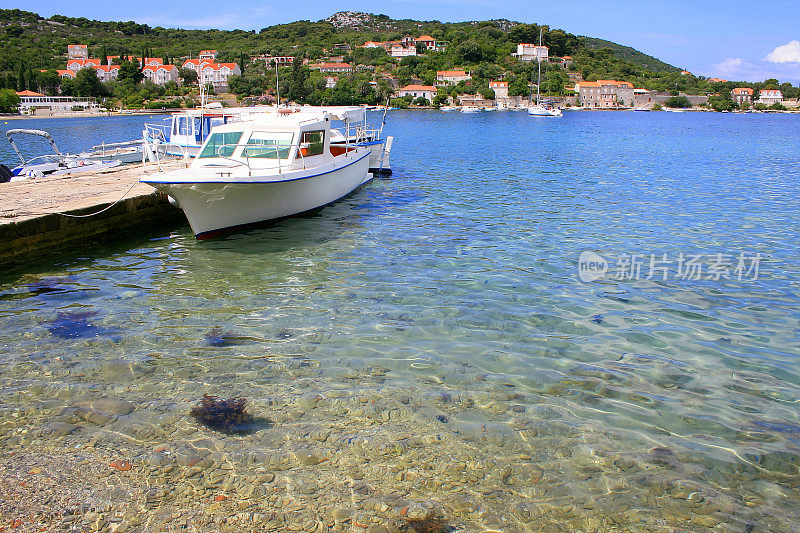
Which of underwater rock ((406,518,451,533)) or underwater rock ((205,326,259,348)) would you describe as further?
underwater rock ((205,326,259,348))

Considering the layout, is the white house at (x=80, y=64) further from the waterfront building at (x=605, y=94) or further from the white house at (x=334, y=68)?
the waterfront building at (x=605, y=94)

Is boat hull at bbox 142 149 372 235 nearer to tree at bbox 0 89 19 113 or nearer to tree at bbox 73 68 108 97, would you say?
tree at bbox 0 89 19 113

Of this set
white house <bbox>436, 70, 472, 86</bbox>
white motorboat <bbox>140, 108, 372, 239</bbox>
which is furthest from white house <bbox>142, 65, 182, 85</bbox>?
white motorboat <bbox>140, 108, 372, 239</bbox>

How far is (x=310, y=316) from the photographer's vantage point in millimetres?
7863

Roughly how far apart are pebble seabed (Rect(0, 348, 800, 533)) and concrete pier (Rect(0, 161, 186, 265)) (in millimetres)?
5357

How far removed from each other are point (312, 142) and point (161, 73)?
166230 mm

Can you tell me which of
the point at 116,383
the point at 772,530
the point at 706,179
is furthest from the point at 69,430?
the point at 706,179

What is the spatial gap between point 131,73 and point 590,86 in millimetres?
129651

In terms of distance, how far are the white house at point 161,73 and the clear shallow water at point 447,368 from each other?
6536 inches

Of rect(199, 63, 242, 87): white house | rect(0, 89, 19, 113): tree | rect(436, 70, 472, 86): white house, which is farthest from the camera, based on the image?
rect(436, 70, 472, 86): white house

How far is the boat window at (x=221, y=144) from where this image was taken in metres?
13.8

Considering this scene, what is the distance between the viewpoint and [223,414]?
5.29m

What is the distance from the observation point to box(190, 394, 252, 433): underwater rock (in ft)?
16.7

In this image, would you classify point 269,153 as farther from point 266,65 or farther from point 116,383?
point 266,65
